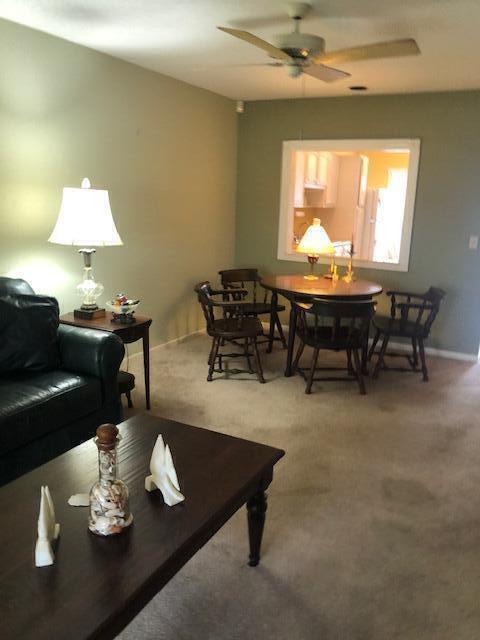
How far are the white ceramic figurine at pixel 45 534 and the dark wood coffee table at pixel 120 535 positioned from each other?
0.02m

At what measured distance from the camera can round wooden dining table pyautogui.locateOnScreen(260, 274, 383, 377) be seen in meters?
3.93

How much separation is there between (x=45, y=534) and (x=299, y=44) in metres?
2.65

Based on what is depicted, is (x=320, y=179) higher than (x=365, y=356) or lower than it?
higher

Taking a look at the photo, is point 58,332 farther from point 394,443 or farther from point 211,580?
point 394,443

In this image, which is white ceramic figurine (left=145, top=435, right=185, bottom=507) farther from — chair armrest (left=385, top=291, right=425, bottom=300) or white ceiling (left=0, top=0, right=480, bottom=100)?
chair armrest (left=385, top=291, right=425, bottom=300)

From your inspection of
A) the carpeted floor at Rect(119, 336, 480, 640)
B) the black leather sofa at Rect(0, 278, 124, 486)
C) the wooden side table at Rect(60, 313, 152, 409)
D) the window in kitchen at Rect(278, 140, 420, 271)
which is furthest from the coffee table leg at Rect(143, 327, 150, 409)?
the window in kitchen at Rect(278, 140, 420, 271)

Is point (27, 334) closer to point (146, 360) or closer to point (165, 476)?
point (146, 360)

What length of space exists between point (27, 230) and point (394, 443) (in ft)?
8.71

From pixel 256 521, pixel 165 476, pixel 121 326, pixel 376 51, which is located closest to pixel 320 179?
pixel 376 51

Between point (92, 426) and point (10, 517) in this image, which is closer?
point (10, 517)

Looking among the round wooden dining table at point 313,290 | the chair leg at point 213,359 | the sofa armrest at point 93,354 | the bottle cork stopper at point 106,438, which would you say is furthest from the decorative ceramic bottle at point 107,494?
the round wooden dining table at point 313,290

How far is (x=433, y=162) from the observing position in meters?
A: 4.66

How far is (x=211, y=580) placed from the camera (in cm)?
193

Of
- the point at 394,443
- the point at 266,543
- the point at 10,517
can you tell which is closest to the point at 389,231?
the point at 394,443
